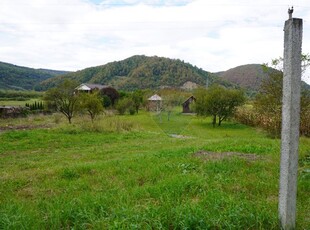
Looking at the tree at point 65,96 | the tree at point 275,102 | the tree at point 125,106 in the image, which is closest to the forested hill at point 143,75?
the tree at point 125,106

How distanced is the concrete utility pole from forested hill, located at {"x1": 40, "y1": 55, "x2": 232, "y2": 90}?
314ft

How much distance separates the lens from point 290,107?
9.25 ft

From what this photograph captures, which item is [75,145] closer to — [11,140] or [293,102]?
[11,140]

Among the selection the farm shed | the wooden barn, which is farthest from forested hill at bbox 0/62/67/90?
the wooden barn

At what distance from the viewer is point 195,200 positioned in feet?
13.0

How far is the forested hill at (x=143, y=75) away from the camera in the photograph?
102m

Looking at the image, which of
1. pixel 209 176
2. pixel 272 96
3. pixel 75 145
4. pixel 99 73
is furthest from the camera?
pixel 99 73

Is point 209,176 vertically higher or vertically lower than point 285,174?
lower

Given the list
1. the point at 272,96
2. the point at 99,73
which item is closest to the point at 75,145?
the point at 272,96

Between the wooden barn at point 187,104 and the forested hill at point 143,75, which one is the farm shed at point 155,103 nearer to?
the wooden barn at point 187,104

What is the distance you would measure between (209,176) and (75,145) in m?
10.9

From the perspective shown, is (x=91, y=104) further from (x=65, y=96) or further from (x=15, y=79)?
(x=15, y=79)

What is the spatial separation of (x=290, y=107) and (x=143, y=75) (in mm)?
109462

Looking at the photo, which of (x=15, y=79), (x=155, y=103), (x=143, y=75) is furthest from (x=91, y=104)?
(x=15, y=79)
